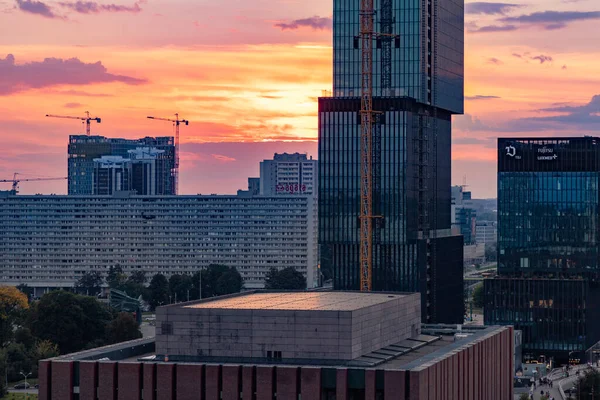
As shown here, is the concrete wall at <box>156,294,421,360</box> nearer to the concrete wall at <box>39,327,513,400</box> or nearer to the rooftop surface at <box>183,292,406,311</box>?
the rooftop surface at <box>183,292,406,311</box>

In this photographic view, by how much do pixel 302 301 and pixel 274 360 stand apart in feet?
60.6

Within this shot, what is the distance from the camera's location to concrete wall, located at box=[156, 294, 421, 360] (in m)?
124

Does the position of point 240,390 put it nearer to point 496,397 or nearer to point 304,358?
point 304,358

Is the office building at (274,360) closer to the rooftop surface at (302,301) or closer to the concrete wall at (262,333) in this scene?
the concrete wall at (262,333)

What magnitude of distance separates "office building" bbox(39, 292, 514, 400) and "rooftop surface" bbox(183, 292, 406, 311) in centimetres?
23

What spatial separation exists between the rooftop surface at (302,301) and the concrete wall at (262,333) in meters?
2.03

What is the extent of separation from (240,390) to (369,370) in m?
11.6

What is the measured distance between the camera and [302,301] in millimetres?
142875

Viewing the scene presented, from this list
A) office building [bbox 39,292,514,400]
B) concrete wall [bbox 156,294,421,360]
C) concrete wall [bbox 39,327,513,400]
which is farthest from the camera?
concrete wall [bbox 156,294,421,360]

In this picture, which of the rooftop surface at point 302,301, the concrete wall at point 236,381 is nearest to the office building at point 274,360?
the concrete wall at point 236,381

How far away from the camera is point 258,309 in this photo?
126438mm

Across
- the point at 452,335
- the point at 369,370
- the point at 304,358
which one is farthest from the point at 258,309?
the point at 452,335

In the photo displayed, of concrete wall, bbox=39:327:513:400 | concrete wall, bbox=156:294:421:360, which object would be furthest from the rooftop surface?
concrete wall, bbox=39:327:513:400

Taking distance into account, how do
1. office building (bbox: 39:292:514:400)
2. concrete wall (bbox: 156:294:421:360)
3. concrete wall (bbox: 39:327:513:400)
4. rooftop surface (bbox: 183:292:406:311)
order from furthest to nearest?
rooftop surface (bbox: 183:292:406:311) → concrete wall (bbox: 156:294:421:360) → office building (bbox: 39:292:514:400) → concrete wall (bbox: 39:327:513:400)
